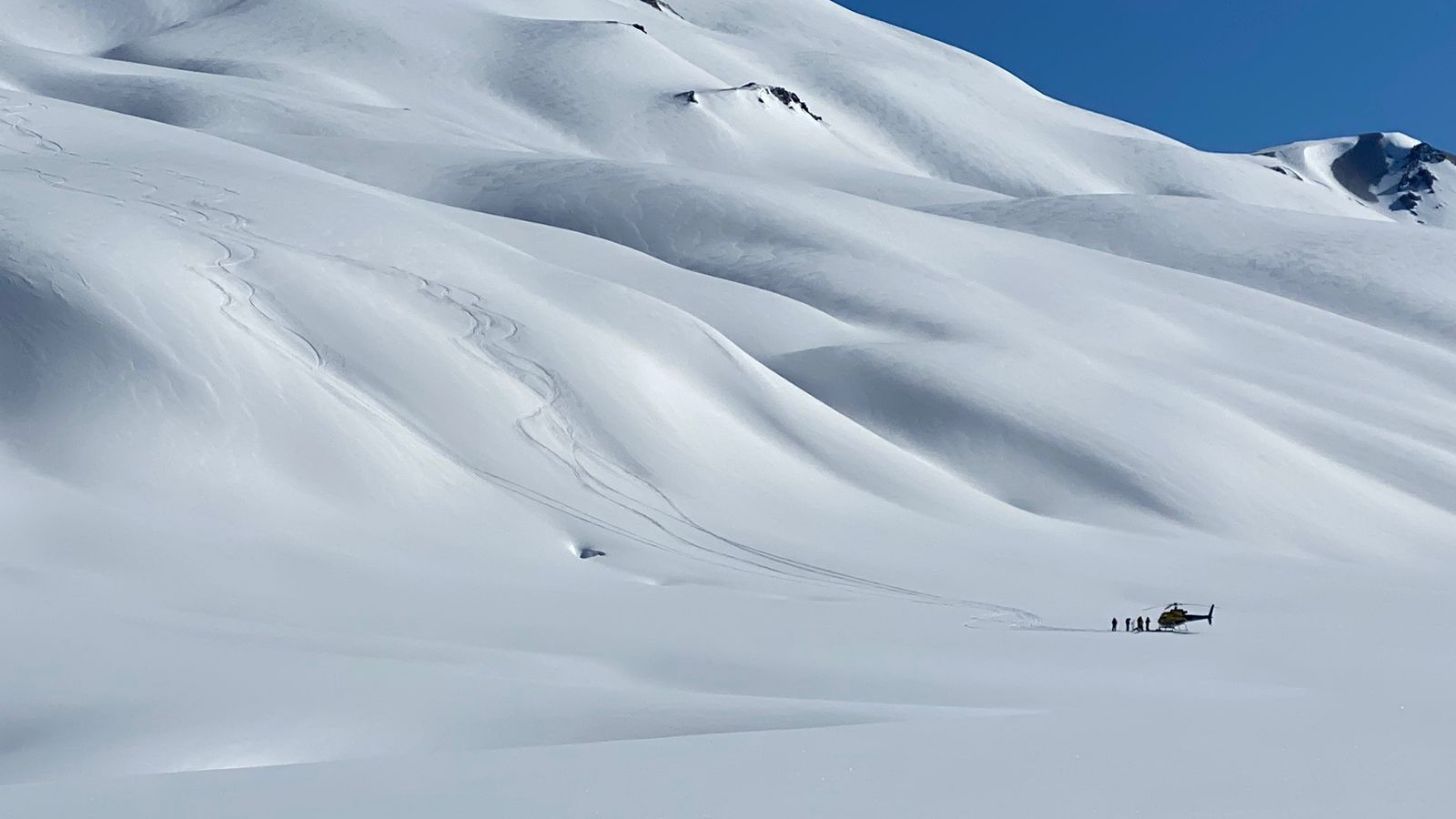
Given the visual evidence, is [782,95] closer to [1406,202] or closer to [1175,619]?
[1175,619]

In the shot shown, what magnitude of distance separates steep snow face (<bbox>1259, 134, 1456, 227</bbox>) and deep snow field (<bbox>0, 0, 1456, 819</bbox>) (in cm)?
10479

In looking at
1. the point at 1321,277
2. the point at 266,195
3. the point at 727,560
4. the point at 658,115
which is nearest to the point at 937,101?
the point at 658,115

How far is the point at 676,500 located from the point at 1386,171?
153 meters

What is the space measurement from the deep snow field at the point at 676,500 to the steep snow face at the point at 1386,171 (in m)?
105

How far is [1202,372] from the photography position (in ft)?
107

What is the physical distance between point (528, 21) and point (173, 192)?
57.2 meters

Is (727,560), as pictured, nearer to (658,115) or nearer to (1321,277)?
(1321,277)

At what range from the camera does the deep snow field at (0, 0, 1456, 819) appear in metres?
9.20

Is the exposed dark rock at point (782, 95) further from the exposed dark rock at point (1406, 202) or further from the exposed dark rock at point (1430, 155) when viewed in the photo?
the exposed dark rock at point (1430, 155)

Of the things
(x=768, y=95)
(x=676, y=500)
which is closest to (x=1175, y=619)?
(x=676, y=500)

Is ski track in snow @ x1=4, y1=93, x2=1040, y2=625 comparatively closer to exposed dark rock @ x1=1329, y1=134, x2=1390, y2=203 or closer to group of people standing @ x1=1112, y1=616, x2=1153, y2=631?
group of people standing @ x1=1112, y1=616, x2=1153, y2=631

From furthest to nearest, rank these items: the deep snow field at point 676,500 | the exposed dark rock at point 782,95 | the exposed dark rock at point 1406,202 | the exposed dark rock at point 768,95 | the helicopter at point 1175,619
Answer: the exposed dark rock at point 1406,202, the exposed dark rock at point 782,95, the exposed dark rock at point 768,95, the helicopter at point 1175,619, the deep snow field at point 676,500

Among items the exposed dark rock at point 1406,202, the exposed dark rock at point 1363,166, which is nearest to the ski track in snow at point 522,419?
the exposed dark rock at point 1406,202

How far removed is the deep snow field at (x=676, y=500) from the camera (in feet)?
30.2
